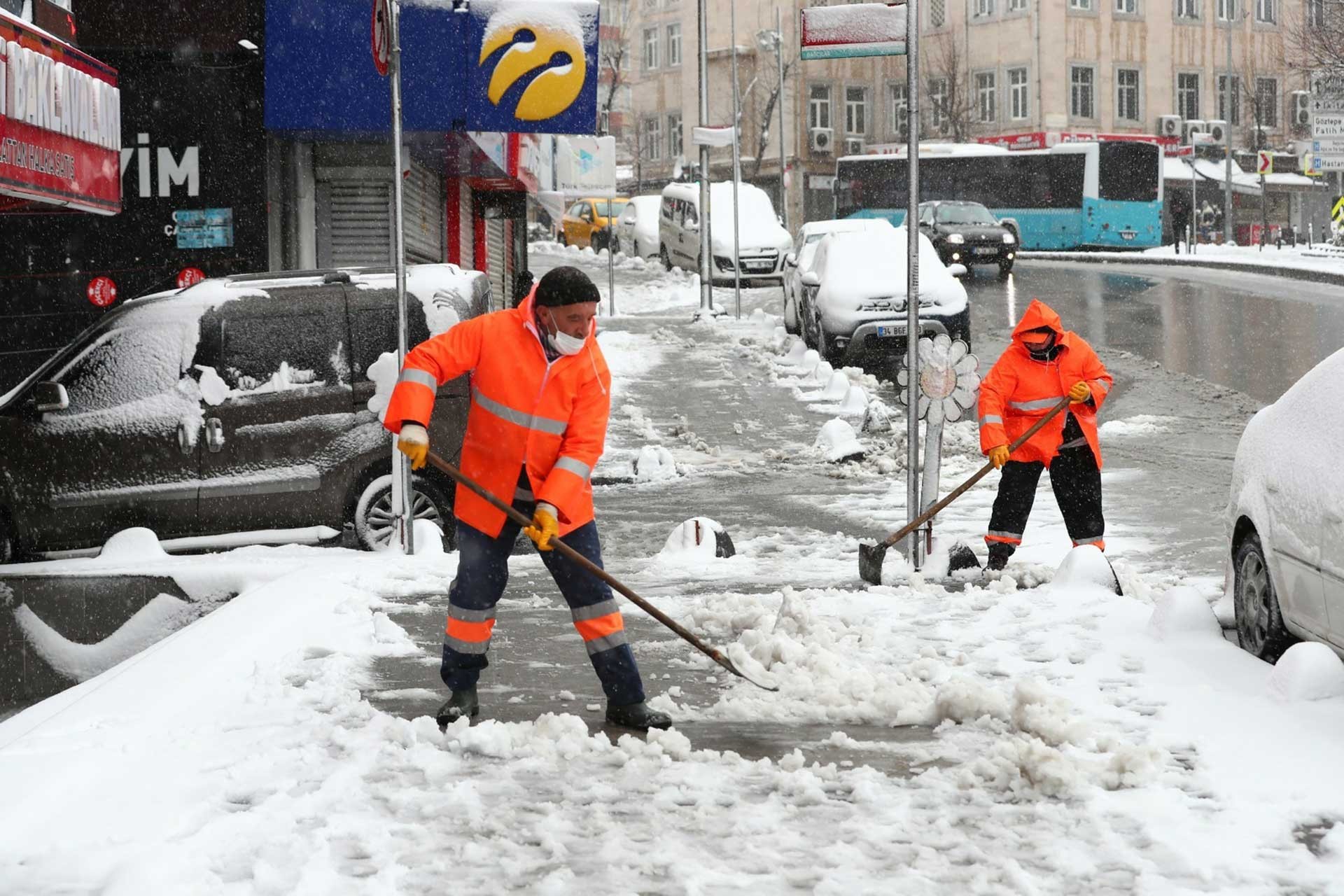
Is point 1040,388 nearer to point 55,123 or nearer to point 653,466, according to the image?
point 653,466

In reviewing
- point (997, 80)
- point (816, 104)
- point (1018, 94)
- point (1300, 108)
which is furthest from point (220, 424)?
point (1300, 108)

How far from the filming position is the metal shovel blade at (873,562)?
8.70m

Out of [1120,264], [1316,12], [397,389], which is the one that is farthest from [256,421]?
[1316,12]

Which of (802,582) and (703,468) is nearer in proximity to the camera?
(802,582)

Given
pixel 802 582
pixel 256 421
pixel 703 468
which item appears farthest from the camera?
pixel 703 468

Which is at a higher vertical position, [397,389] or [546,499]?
[397,389]

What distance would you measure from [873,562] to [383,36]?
385 centimetres

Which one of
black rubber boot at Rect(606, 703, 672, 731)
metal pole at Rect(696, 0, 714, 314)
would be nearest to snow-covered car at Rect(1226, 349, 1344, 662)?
black rubber boot at Rect(606, 703, 672, 731)

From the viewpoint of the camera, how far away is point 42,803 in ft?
15.9

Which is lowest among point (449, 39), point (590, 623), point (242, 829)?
point (242, 829)

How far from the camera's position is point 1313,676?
5.86 metres

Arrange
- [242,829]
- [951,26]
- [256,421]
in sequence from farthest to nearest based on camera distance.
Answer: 1. [951,26]
2. [256,421]
3. [242,829]

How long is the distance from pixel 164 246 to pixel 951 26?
48.5 metres

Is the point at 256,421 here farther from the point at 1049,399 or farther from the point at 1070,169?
the point at 1070,169
